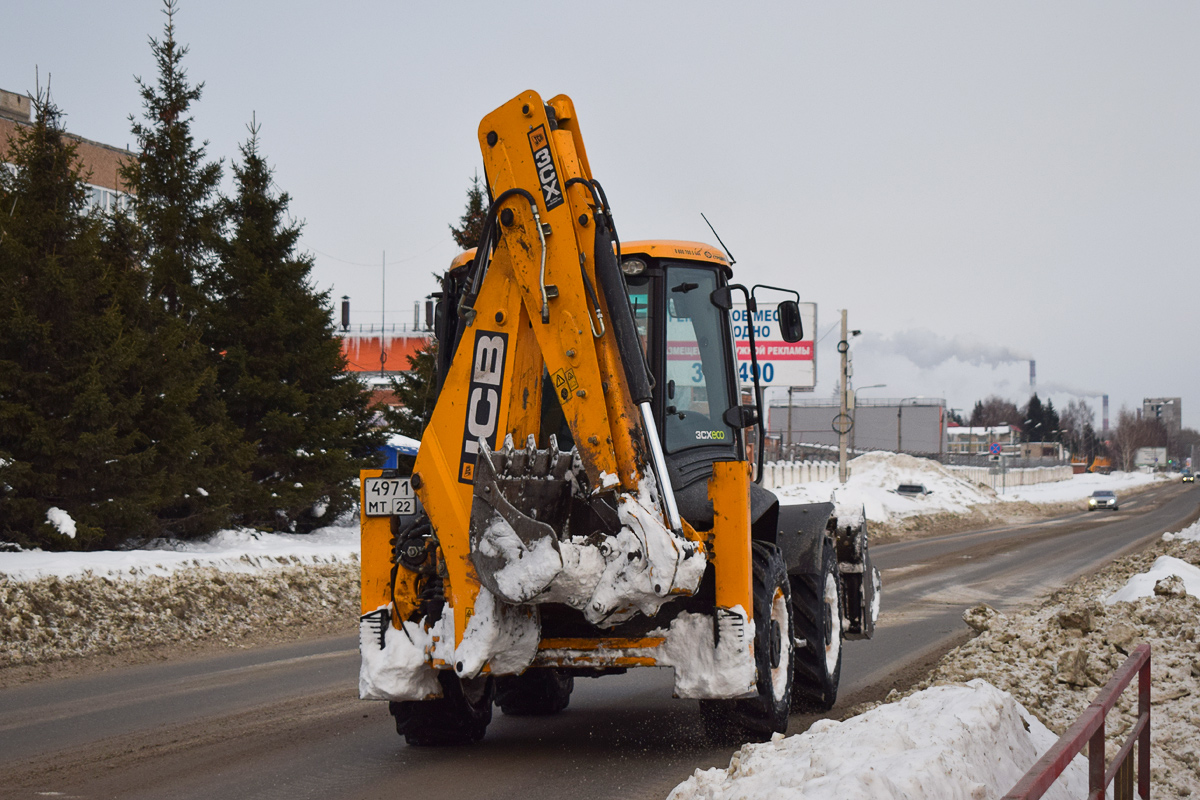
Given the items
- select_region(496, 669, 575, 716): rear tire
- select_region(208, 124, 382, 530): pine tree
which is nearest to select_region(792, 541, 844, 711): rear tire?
select_region(496, 669, 575, 716): rear tire

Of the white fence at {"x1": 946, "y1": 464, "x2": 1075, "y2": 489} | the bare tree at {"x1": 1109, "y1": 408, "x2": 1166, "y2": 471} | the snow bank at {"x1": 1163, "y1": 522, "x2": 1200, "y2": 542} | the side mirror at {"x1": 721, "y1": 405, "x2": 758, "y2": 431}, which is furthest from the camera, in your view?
the bare tree at {"x1": 1109, "y1": 408, "x2": 1166, "y2": 471}

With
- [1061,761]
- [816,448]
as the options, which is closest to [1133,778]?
[1061,761]

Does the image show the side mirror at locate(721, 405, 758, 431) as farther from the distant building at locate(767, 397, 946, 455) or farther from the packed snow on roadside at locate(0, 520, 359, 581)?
the distant building at locate(767, 397, 946, 455)

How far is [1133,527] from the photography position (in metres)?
37.0

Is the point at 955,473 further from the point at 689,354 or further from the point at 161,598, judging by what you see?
the point at 689,354

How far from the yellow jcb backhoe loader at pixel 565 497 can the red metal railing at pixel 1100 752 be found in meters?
1.98

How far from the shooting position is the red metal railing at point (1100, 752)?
269 centimetres

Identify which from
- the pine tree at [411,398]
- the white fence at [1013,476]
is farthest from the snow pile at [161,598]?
the white fence at [1013,476]

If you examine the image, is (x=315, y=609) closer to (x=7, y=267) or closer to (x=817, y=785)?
(x=7, y=267)

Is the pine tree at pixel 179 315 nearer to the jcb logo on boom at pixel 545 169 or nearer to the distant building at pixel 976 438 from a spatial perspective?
the jcb logo on boom at pixel 545 169

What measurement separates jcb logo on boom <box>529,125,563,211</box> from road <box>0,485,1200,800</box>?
312 cm

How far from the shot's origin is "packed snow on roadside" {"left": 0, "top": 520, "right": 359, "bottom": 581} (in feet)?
40.2

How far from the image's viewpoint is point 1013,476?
86438 mm

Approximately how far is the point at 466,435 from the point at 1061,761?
3.84 m
